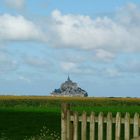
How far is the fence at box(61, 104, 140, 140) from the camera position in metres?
13.1

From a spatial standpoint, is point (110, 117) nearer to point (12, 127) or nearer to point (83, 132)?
point (83, 132)

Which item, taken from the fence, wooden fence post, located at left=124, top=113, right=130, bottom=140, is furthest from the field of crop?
wooden fence post, located at left=124, top=113, right=130, bottom=140

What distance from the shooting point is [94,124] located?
1352cm

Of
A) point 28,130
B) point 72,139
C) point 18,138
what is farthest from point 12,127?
point 72,139

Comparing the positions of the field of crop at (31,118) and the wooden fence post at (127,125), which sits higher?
the wooden fence post at (127,125)

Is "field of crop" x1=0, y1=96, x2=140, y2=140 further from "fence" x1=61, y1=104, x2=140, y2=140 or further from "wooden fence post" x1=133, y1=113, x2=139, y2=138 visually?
"wooden fence post" x1=133, y1=113, x2=139, y2=138

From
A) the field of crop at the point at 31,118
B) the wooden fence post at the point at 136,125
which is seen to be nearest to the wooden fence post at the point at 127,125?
the wooden fence post at the point at 136,125

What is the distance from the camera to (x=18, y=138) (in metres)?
26.4

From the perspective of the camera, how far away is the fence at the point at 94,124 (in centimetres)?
1310

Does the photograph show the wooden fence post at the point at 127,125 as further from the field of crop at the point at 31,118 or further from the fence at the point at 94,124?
the field of crop at the point at 31,118

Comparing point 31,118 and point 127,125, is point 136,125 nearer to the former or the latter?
point 127,125

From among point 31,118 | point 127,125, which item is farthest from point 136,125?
point 31,118

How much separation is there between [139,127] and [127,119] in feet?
1.12

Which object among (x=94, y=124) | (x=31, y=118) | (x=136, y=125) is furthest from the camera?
(x=31, y=118)
